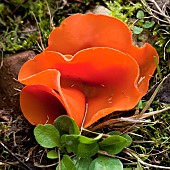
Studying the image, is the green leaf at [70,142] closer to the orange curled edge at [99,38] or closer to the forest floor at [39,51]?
the forest floor at [39,51]

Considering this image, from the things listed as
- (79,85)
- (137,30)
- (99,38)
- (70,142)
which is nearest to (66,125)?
(70,142)

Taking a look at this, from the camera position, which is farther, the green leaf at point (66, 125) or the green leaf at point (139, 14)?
the green leaf at point (139, 14)

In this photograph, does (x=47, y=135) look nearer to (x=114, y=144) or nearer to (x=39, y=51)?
(x=114, y=144)

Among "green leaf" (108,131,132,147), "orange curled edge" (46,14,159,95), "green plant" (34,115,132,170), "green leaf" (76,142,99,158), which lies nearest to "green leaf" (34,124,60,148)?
"green plant" (34,115,132,170)

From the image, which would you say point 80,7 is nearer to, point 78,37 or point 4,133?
point 78,37

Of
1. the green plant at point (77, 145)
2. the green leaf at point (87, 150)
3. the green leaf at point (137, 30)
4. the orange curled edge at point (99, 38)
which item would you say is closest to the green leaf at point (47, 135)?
the green plant at point (77, 145)

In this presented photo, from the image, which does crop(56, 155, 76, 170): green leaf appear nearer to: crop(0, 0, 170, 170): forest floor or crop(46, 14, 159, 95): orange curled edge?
crop(0, 0, 170, 170): forest floor

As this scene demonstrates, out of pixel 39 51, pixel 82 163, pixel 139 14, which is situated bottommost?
pixel 82 163
